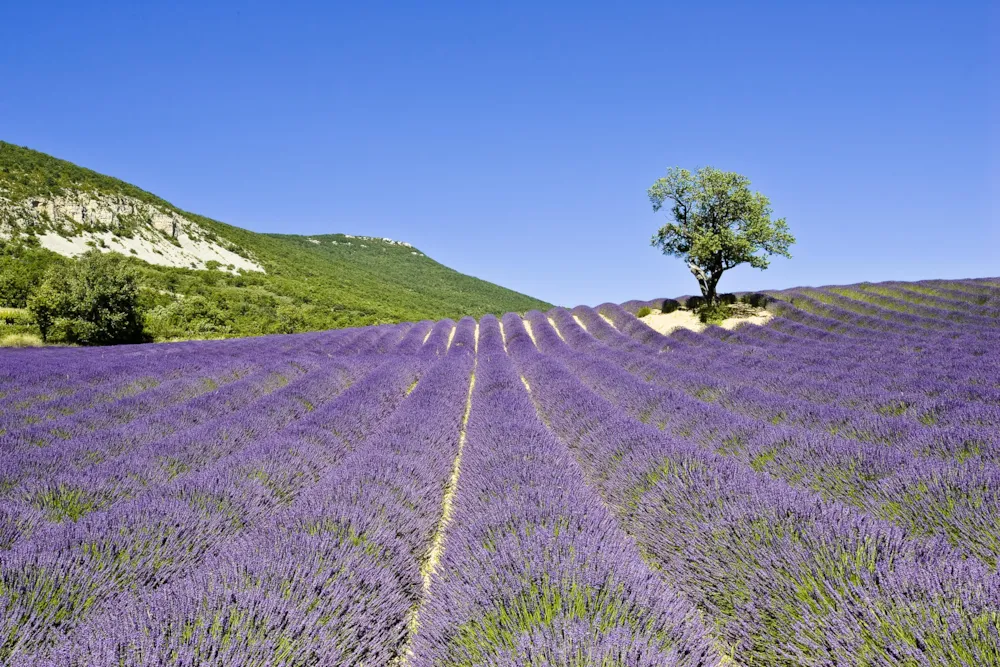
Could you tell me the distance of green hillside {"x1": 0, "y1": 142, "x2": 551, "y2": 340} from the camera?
846 inches

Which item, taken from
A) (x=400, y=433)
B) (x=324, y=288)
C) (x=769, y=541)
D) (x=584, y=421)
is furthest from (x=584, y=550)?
(x=324, y=288)

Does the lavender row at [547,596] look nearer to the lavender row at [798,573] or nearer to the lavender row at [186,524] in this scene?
the lavender row at [798,573]

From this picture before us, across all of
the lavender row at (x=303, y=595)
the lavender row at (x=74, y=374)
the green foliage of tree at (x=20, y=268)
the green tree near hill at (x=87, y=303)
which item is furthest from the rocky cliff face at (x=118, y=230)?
the lavender row at (x=303, y=595)

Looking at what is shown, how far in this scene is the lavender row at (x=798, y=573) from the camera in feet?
4.78

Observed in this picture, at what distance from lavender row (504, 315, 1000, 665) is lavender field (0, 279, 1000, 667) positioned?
0.04 feet

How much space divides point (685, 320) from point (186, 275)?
27323 millimetres

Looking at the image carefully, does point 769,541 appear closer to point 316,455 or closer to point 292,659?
point 292,659

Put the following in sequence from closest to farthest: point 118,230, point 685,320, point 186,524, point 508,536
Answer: point 508,536 < point 186,524 < point 685,320 < point 118,230

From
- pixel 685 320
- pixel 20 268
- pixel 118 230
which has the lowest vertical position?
pixel 685 320

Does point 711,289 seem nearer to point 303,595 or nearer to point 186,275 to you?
point 303,595

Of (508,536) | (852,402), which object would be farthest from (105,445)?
(852,402)

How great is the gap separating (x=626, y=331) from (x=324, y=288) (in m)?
24.4

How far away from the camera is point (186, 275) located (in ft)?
91.6

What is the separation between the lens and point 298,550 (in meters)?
2.16
